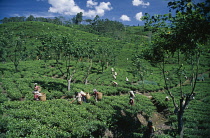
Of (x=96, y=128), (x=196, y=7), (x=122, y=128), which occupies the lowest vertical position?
(x=122, y=128)

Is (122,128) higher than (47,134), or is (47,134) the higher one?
(47,134)

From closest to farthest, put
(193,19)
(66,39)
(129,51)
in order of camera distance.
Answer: (193,19) → (66,39) → (129,51)

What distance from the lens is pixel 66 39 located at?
1658 centimetres

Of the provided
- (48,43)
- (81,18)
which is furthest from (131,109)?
(81,18)

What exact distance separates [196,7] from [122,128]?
35.2 feet

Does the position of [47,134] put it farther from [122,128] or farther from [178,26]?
[178,26]

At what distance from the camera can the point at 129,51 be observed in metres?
74.5

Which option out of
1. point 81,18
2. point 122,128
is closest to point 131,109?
point 122,128

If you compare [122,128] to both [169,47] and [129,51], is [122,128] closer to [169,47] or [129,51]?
[169,47]

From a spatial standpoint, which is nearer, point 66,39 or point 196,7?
point 196,7

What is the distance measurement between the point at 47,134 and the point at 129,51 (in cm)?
7061

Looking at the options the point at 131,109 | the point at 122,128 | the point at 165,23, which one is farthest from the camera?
the point at 131,109

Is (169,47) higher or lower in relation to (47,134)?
higher

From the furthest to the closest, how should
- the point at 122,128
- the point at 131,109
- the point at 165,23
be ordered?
the point at 131,109, the point at 122,128, the point at 165,23
